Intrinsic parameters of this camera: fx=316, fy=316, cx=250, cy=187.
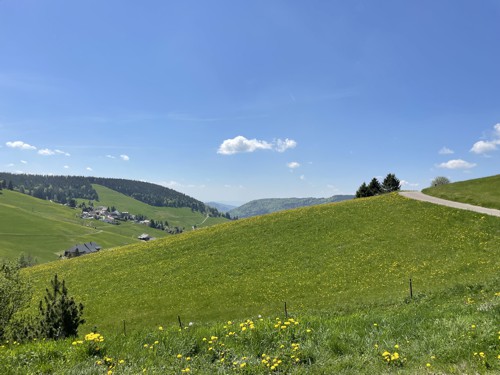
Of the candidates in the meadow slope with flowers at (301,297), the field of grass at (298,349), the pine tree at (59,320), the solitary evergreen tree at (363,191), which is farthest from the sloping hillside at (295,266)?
the solitary evergreen tree at (363,191)

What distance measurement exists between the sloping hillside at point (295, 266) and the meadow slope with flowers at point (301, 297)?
0.67 feet

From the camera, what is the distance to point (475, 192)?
54906 mm

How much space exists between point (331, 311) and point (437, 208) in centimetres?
3296

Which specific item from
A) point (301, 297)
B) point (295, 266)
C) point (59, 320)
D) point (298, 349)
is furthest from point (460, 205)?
point (59, 320)

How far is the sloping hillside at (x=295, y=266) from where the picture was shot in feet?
92.1

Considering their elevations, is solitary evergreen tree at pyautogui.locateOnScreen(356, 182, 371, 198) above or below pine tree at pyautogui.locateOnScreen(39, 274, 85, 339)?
above

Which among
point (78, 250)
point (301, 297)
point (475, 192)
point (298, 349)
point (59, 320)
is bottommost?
point (78, 250)

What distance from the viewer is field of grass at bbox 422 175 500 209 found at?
49062 mm

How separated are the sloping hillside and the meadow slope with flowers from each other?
20 centimetres

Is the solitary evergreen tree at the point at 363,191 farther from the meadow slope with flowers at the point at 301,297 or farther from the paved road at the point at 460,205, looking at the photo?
the meadow slope with flowers at the point at 301,297

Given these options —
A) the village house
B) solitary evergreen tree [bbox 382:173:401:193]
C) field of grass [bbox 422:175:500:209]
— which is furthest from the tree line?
the village house

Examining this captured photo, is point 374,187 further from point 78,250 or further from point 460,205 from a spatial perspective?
point 78,250

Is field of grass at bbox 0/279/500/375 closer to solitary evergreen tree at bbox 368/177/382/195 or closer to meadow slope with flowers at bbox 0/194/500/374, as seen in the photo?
meadow slope with flowers at bbox 0/194/500/374

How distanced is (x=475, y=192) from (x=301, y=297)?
4443 centimetres
